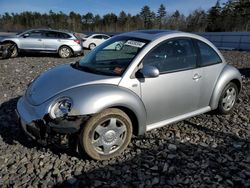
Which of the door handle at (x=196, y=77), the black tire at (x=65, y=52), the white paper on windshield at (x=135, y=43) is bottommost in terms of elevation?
the black tire at (x=65, y=52)

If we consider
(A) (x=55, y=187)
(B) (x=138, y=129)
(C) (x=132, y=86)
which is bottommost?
(A) (x=55, y=187)

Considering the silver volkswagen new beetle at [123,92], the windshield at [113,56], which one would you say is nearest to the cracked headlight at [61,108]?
the silver volkswagen new beetle at [123,92]

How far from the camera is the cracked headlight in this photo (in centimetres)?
312

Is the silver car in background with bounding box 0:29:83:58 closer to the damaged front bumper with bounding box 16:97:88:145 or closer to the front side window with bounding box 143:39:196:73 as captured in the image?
the front side window with bounding box 143:39:196:73

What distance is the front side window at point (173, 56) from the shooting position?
3.77m

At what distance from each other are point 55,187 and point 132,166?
0.93 m

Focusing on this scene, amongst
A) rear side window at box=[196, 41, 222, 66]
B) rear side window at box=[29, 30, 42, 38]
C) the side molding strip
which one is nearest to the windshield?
the side molding strip

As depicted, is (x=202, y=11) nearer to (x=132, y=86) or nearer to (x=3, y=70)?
(x=3, y=70)

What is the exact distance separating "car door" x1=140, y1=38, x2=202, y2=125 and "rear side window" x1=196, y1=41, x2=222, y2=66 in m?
0.19

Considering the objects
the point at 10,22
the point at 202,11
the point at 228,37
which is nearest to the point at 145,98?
the point at 228,37

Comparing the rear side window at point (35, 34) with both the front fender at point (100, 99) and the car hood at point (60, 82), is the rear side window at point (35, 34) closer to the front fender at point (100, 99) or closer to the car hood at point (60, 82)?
the car hood at point (60, 82)

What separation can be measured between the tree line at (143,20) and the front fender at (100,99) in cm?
3354

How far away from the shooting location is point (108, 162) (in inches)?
135

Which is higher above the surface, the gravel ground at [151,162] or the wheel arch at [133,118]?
the wheel arch at [133,118]
